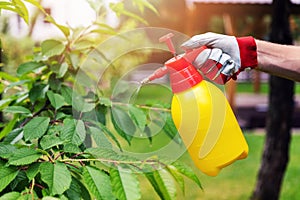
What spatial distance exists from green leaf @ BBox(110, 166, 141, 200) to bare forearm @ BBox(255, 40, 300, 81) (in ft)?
1.94

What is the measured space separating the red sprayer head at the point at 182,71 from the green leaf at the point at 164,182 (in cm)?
22

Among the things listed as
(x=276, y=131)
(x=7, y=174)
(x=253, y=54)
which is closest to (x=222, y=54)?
(x=253, y=54)

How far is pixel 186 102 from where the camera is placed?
1166mm

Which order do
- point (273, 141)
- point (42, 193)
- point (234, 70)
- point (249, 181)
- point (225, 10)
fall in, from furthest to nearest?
point (225, 10)
point (249, 181)
point (273, 141)
point (234, 70)
point (42, 193)

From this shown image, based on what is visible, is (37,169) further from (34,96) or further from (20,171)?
(34,96)

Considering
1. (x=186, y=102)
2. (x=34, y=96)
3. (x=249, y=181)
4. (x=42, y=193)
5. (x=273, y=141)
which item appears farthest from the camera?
(x=249, y=181)

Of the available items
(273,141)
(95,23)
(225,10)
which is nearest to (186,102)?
(95,23)

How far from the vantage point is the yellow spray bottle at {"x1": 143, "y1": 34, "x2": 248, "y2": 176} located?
1.16 metres

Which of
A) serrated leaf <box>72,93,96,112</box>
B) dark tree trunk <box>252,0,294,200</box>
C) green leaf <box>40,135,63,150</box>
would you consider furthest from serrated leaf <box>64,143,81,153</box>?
dark tree trunk <box>252,0,294,200</box>

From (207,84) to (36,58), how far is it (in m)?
0.61

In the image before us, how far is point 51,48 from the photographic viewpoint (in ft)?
4.95

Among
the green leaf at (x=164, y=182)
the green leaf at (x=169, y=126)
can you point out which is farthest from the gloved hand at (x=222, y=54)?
the green leaf at (x=164, y=182)

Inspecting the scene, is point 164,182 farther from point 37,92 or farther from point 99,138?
point 37,92

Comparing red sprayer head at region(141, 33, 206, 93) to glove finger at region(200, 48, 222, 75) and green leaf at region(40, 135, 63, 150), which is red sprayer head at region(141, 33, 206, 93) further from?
green leaf at region(40, 135, 63, 150)
